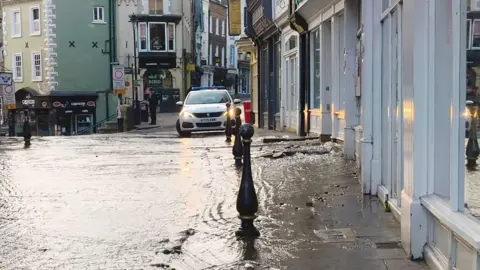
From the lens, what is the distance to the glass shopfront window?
56.6 feet

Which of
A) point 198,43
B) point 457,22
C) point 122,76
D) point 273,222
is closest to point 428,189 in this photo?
point 457,22

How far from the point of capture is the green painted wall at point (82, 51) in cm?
4912

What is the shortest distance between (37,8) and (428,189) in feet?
162

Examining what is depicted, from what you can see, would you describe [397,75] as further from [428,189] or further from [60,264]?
[60,264]

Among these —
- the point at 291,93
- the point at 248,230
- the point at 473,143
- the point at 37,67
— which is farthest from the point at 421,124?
the point at 37,67

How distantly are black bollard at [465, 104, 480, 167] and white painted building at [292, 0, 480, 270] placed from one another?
75 mm

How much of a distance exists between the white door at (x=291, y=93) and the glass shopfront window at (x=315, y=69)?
2.34m

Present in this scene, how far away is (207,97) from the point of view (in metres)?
23.7

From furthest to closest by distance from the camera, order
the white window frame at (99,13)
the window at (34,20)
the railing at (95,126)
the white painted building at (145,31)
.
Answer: the white painted building at (145,31), the window at (34,20), the white window frame at (99,13), the railing at (95,126)

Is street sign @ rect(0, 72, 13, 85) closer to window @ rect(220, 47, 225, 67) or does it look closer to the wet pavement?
the wet pavement

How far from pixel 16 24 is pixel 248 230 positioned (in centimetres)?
4999

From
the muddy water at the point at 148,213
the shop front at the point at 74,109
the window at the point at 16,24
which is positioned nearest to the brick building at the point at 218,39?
the shop front at the point at 74,109

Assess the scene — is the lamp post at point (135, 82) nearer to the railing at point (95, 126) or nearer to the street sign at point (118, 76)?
the railing at point (95, 126)

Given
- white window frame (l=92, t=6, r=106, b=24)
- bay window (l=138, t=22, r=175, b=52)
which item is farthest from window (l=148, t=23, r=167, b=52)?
white window frame (l=92, t=6, r=106, b=24)
